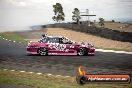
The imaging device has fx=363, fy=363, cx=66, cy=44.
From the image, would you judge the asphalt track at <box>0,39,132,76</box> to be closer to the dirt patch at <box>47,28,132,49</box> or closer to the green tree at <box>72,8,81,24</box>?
the dirt patch at <box>47,28,132,49</box>

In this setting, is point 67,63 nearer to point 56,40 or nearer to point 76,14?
point 56,40

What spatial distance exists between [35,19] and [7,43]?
1076cm

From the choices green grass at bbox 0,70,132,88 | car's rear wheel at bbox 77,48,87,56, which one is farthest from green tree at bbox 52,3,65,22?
car's rear wheel at bbox 77,48,87,56

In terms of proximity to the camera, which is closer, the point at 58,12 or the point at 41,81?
the point at 41,81

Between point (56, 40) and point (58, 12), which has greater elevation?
point (58, 12)

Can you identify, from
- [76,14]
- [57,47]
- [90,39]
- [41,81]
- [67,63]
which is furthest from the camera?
Result: [57,47]

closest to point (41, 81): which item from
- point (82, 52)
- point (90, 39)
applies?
point (90, 39)

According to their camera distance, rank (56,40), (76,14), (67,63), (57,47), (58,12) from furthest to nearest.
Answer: (57,47) → (56,40) → (67,63) → (58,12) → (76,14)

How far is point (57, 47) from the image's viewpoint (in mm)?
21828

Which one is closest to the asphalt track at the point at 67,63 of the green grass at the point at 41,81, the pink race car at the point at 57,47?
the pink race car at the point at 57,47

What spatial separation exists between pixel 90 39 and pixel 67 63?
91.6 inches

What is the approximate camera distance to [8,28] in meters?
17.6

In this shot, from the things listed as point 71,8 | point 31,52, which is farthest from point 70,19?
point 31,52

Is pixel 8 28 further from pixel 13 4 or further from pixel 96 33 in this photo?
pixel 96 33
